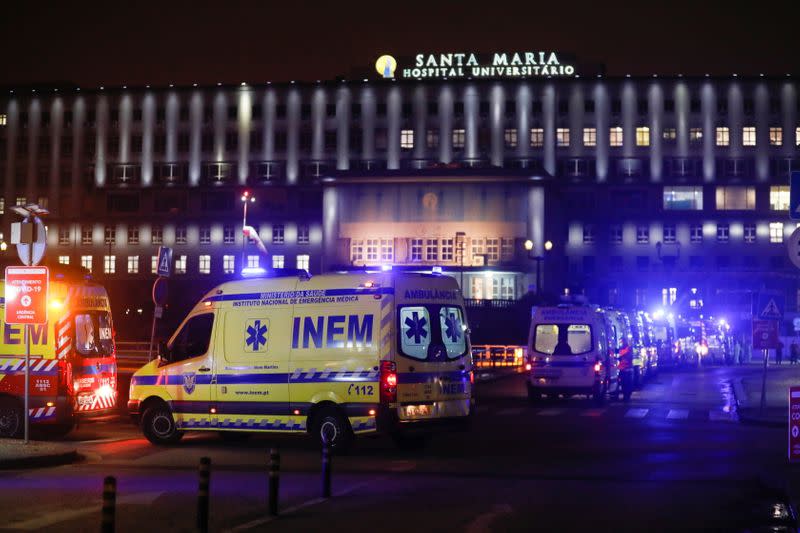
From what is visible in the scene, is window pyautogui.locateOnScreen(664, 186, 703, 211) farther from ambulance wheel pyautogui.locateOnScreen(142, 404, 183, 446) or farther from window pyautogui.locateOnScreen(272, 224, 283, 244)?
ambulance wheel pyautogui.locateOnScreen(142, 404, 183, 446)

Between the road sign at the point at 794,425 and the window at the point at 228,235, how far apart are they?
10156 centimetres

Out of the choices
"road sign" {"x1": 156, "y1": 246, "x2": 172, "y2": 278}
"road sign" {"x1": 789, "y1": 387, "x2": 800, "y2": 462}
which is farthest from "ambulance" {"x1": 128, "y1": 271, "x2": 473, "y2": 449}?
"road sign" {"x1": 156, "y1": 246, "x2": 172, "y2": 278}

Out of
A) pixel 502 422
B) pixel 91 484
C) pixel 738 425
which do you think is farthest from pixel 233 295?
pixel 738 425

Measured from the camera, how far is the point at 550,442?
69.7 feet

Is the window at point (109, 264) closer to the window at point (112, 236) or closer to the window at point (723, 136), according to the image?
the window at point (112, 236)

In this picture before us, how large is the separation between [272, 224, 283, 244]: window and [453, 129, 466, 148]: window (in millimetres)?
18271

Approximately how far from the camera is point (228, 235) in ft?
370

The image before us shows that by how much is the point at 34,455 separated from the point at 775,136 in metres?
101

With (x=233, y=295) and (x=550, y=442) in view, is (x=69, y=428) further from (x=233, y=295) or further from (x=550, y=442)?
(x=550, y=442)

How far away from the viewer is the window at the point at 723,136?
109m

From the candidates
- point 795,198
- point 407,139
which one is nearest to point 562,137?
point 407,139

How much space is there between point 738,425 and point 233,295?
1204 centimetres

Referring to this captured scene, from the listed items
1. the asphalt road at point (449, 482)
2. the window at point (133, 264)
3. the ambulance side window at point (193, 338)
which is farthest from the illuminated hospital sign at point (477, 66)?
the ambulance side window at point (193, 338)

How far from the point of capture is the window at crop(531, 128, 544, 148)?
110m
